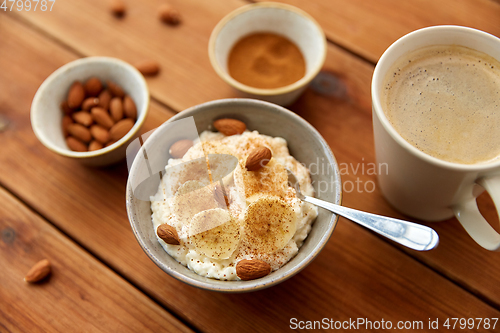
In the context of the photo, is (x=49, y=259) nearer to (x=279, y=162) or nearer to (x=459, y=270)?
(x=279, y=162)

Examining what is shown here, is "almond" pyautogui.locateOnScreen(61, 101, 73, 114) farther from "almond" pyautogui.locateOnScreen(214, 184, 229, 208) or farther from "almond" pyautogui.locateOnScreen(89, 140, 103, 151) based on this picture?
"almond" pyautogui.locateOnScreen(214, 184, 229, 208)

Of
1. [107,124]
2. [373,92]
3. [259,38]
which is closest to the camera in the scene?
→ [373,92]

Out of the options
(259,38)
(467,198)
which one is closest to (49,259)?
(259,38)

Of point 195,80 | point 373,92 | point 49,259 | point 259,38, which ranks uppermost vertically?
point 373,92

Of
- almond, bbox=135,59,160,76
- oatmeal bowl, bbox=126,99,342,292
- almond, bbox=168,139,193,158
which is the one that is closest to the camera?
oatmeal bowl, bbox=126,99,342,292

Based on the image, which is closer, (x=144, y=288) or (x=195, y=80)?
(x=144, y=288)

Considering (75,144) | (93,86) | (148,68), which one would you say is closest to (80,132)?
(75,144)

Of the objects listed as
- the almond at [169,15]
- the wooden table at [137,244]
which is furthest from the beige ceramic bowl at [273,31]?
the almond at [169,15]

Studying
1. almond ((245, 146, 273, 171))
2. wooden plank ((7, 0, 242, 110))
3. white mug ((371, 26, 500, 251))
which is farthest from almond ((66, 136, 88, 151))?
white mug ((371, 26, 500, 251))
